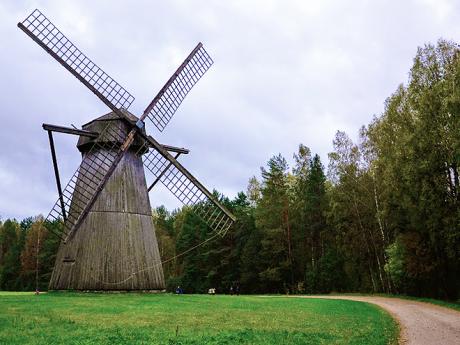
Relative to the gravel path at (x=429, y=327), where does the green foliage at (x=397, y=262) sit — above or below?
above

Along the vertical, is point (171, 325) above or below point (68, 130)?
below

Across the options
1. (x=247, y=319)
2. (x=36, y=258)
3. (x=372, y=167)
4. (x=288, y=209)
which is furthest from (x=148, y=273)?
(x=36, y=258)

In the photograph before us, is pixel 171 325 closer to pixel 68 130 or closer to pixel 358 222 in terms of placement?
pixel 68 130

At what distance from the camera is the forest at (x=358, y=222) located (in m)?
28.1

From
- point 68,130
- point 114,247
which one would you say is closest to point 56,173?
point 68,130

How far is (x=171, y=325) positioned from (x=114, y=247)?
12224 millimetres

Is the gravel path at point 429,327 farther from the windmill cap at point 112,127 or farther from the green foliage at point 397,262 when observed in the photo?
the windmill cap at point 112,127

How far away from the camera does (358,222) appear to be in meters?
43.8

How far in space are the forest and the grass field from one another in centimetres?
829

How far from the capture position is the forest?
2806 cm

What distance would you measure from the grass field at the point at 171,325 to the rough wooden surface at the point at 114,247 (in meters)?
4.02

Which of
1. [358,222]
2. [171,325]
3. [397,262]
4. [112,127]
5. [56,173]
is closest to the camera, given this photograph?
[171,325]

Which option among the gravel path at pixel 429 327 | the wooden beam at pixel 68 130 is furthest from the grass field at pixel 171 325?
the wooden beam at pixel 68 130

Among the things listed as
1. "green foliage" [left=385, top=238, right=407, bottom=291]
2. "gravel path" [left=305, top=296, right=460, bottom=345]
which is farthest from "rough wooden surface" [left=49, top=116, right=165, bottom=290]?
"green foliage" [left=385, top=238, right=407, bottom=291]
